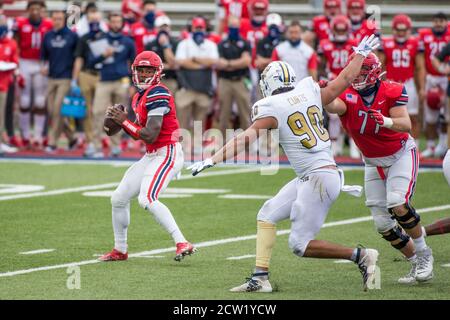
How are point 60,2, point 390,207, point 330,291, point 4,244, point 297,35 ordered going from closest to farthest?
point 330,291
point 390,207
point 4,244
point 297,35
point 60,2

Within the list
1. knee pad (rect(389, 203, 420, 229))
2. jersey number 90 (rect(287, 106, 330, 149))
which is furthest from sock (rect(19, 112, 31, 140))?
jersey number 90 (rect(287, 106, 330, 149))

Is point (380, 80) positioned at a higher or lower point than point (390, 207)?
higher

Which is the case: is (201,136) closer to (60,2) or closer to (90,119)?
(90,119)

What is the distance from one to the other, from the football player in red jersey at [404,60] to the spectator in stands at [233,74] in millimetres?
2169

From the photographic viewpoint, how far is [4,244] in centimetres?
1029

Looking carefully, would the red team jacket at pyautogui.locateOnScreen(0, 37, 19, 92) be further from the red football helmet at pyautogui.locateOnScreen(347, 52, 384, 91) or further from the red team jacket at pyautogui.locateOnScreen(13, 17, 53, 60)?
the red football helmet at pyautogui.locateOnScreen(347, 52, 384, 91)

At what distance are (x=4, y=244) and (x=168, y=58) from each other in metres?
7.67

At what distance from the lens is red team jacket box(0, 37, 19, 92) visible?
687 inches

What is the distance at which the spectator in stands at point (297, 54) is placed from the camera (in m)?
17.2

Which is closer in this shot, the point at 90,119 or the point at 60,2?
the point at 90,119

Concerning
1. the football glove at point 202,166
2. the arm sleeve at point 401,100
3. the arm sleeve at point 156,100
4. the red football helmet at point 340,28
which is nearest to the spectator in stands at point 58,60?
the red football helmet at point 340,28

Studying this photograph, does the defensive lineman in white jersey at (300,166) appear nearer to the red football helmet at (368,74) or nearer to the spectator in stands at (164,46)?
the red football helmet at (368,74)

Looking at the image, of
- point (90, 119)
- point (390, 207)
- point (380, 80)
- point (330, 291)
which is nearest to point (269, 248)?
point (330, 291)

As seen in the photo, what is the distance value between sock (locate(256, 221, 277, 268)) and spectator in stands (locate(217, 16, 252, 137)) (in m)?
9.66
